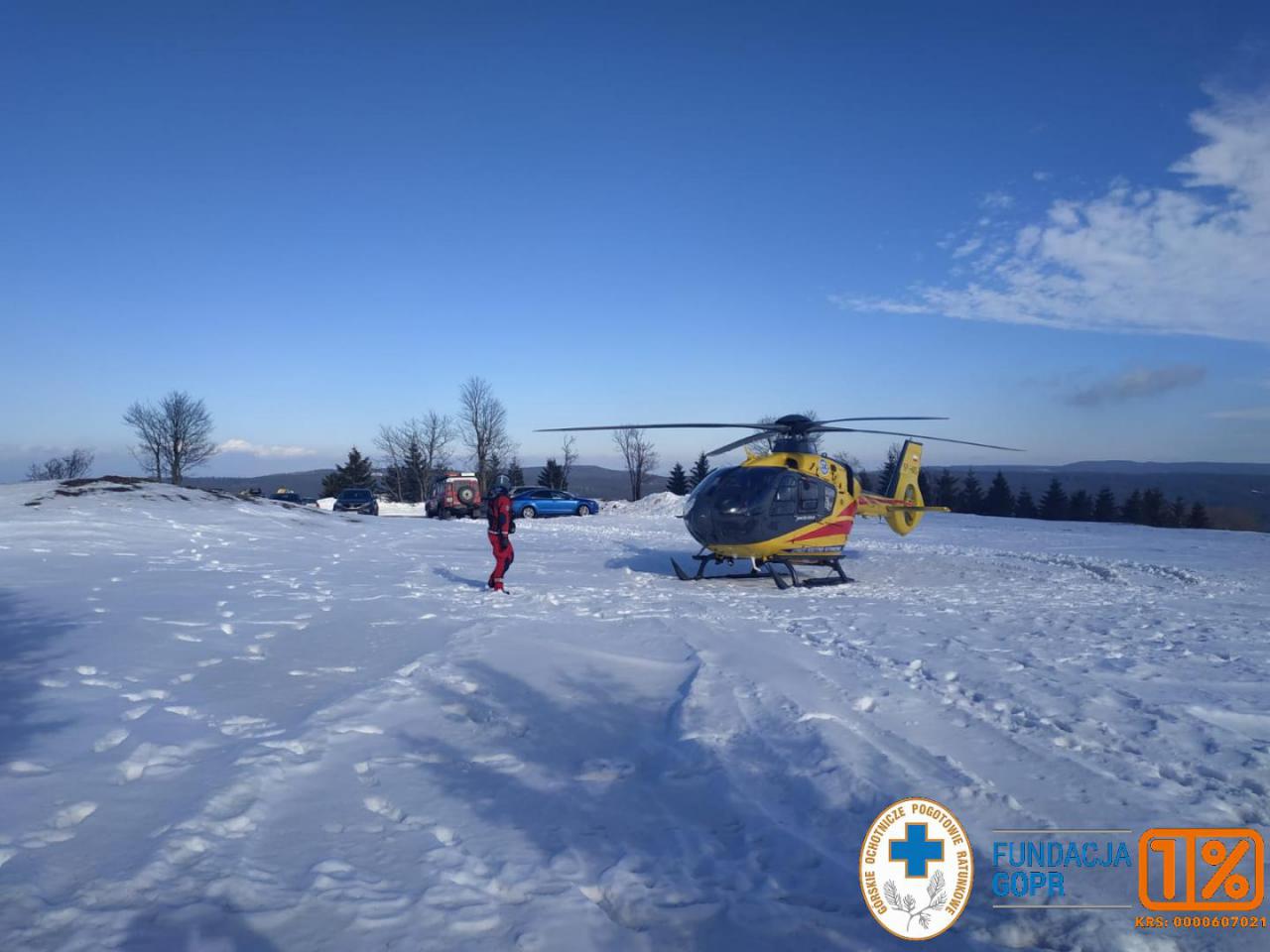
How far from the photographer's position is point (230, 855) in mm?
3303

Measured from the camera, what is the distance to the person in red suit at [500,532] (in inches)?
427

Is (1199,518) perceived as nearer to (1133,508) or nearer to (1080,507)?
(1133,508)

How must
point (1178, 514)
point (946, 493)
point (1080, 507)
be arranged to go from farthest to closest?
point (946, 493) → point (1080, 507) → point (1178, 514)

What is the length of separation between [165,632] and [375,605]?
2.49 m

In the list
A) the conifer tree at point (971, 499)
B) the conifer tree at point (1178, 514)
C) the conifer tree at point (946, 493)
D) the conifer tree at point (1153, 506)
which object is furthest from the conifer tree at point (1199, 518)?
the conifer tree at point (946, 493)

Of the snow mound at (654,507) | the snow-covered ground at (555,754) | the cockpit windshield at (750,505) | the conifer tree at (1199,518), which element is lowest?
the conifer tree at (1199,518)

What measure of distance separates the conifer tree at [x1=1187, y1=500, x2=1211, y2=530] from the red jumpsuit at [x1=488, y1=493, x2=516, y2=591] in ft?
183

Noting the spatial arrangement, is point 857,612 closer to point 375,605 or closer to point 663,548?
point 375,605

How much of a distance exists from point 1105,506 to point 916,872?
63.6 m

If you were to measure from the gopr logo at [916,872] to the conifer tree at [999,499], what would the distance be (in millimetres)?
59635

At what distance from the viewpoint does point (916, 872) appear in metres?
3.15

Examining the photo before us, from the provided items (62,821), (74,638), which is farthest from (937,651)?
(74,638)

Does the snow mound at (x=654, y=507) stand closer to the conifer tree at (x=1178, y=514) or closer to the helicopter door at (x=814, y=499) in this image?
the helicopter door at (x=814, y=499)

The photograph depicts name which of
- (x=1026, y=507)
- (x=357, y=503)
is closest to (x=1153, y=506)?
(x=1026, y=507)
